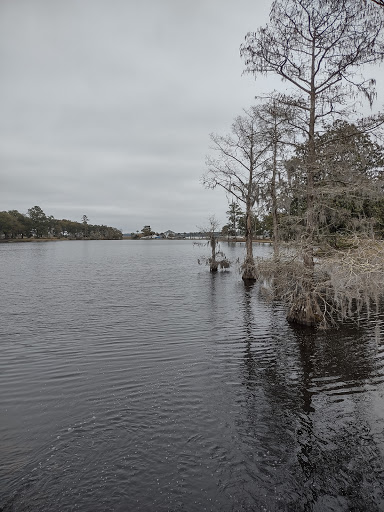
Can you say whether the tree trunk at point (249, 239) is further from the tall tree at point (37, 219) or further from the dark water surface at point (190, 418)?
the tall tree at point (37, 219)

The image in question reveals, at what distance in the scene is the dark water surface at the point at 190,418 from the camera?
480 centimetres

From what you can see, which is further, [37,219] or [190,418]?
[37,219]

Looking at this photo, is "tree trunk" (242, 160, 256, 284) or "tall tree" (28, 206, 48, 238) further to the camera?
"tall tree" (28, 206, 48, 238)

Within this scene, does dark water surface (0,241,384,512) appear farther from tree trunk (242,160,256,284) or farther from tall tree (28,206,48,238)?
tall tree (28,206,48,238)

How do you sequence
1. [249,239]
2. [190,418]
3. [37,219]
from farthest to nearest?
[37,219] → [249,239] → [190,418]

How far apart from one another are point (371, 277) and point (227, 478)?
775 centimetres

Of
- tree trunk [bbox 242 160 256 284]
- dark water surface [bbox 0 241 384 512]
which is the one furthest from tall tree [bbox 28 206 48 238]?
dark water surface [bbox 0 241 384 512]

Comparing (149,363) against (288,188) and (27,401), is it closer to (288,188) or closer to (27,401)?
(27,401)

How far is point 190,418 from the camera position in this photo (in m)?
6.77

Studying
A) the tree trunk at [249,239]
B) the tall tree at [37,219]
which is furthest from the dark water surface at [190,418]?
the tall tree at [37,219]

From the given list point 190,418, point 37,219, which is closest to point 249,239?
point 190,418

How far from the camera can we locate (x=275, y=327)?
13727mm

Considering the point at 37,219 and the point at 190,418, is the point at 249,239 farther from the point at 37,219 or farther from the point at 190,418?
the point at 37,219

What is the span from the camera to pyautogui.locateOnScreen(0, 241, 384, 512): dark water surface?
4801 mm
